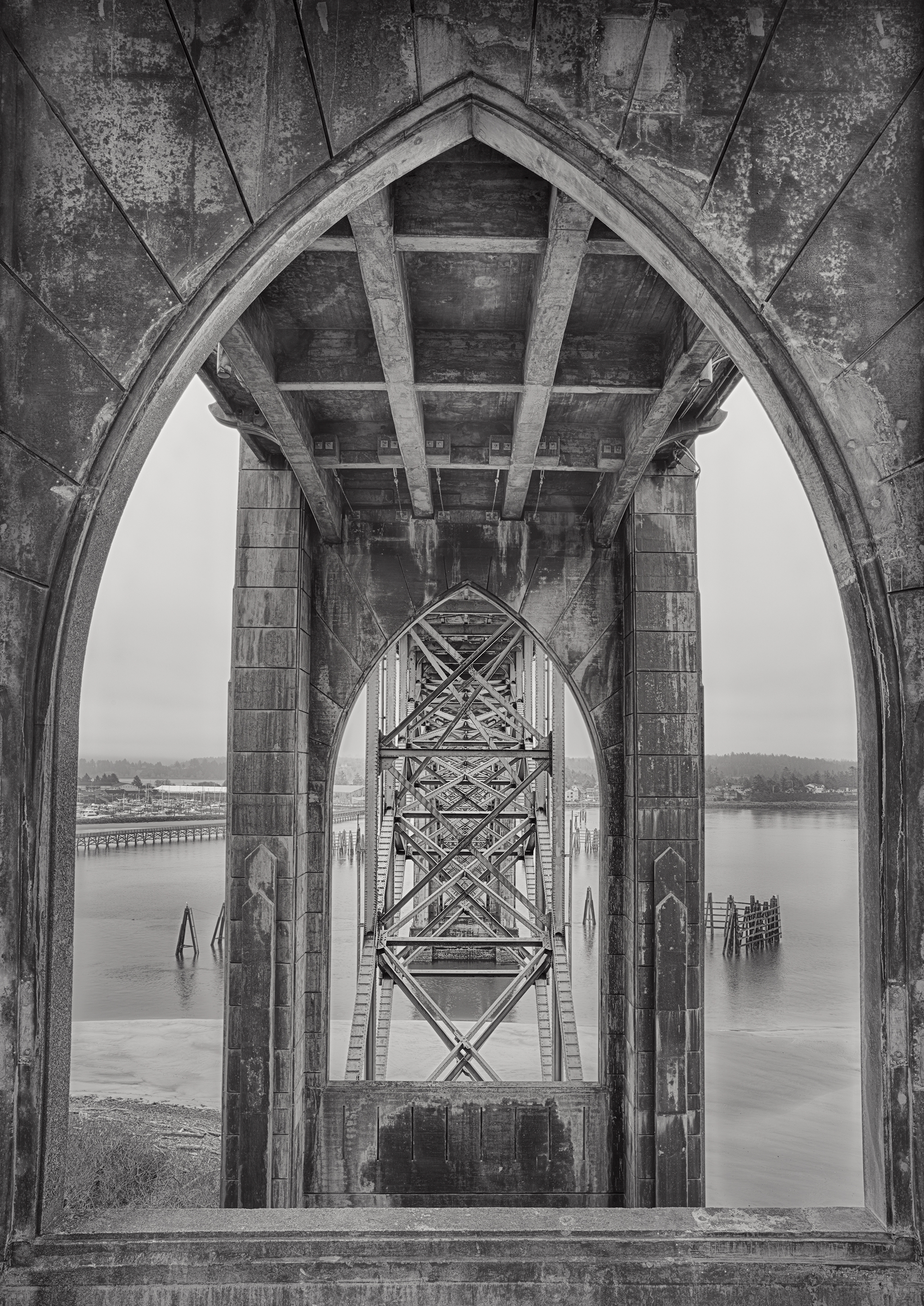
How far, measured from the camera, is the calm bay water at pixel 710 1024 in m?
22.6

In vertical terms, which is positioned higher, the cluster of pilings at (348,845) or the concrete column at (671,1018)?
the concrete column at (671,1018)

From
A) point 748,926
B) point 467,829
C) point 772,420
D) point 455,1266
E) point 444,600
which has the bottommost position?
point 748,926

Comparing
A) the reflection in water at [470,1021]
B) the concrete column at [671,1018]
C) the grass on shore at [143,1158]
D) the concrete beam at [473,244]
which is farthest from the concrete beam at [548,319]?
the grass on shore at [143,1158]

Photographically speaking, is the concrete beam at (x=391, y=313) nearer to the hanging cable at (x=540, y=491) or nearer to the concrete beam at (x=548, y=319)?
the concrete beam at (x=548, y=319)

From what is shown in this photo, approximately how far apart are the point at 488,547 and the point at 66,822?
965 centimetres

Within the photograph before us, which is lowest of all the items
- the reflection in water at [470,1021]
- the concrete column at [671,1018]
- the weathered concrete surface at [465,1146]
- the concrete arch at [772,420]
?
the reflection in water at [470,1021]

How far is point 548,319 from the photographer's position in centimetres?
759

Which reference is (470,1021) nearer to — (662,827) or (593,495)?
(662,827)

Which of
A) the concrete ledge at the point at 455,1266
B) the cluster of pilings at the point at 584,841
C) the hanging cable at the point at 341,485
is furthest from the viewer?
the cluster of pilings at the point at 584,841

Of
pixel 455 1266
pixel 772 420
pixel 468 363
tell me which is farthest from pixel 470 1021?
pixel 772 420

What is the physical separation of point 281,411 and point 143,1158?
16841mm

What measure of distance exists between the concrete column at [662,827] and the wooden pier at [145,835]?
96.5 meters

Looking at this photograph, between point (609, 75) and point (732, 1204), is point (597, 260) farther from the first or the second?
point (732, 1204)

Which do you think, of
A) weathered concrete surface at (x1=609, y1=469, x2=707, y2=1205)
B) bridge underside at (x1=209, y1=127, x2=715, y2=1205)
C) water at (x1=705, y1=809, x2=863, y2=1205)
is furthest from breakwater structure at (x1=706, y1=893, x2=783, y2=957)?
weathered concrete surface at (x1=609, y1=469, x2=707, y2=1205)
